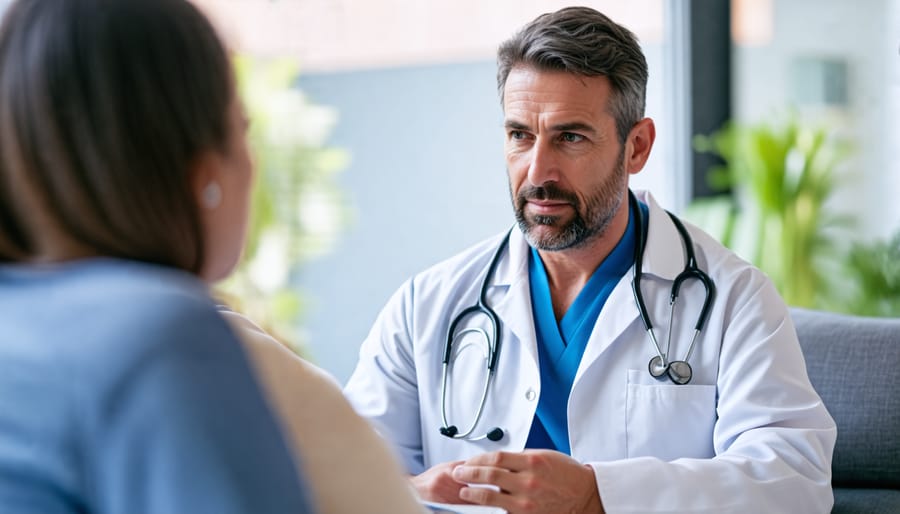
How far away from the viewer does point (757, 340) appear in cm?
166

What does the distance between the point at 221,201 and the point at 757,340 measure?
110 centimetres

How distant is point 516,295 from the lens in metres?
1.86

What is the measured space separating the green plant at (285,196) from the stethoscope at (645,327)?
4.71 feet

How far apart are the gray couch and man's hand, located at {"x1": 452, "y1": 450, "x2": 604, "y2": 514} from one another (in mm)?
531

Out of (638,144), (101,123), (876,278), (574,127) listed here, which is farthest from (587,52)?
(876,278)

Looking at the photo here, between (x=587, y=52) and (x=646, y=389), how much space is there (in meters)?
0.59

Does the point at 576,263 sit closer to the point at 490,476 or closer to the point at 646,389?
the point at 646,389

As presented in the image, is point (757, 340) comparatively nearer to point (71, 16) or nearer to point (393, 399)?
point (393, 399)

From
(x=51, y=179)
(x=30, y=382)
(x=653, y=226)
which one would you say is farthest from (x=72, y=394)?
(x=653, y=226)

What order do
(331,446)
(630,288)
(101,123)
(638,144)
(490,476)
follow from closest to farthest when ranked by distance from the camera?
(101,123) → (331,446) → (490,476) → (630,288) → (638,144)

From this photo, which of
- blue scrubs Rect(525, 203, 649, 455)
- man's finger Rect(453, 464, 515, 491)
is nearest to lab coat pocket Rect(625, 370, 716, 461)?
blue scrubs Rect(525, 203, 649, 455)

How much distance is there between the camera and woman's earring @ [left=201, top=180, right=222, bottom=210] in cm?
78

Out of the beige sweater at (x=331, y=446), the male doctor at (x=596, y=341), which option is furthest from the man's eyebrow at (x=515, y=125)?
the beige sweater at (x=331, y=446)

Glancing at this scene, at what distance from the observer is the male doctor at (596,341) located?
5.18 feet
